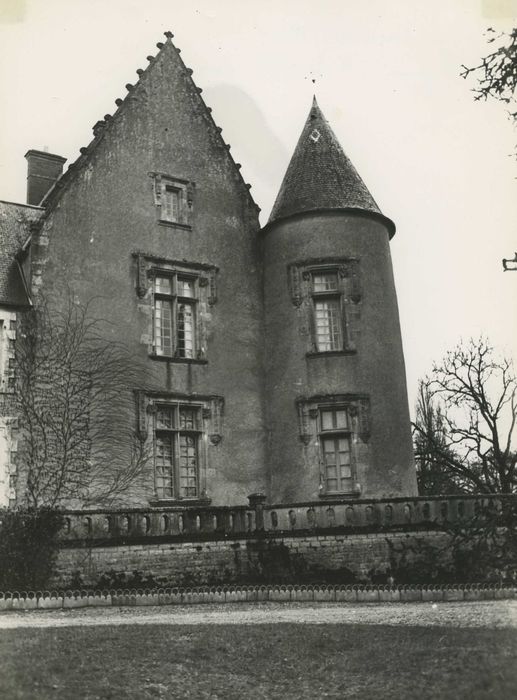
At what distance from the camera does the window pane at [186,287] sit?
62.3 ft

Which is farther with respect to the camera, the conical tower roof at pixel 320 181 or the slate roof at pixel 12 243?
the conical tower roof at pixel 320 181

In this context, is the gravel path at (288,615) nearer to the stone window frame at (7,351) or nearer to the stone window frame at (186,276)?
the stone window frame at (7,351)

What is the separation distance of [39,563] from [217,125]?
1225 centimetres

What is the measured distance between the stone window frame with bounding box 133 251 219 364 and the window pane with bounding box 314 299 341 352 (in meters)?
2.47

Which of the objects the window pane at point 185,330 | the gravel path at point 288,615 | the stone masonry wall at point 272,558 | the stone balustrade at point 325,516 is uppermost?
the window pane at point 185,330

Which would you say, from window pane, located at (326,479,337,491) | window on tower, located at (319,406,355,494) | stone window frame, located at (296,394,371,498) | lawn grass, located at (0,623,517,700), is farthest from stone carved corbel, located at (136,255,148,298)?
lawn grass, located at (0,623,517,700)

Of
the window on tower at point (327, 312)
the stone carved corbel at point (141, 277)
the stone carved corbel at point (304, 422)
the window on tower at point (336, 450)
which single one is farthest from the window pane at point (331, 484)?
the stone carved corbel at point (141, 277)

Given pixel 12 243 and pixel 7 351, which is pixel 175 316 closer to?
pixel 12 243

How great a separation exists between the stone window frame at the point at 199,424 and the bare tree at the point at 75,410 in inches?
9.4

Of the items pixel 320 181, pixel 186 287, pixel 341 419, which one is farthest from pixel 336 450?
pixel 320 181

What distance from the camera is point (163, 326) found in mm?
18578

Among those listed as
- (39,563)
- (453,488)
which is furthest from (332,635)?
(453,488)

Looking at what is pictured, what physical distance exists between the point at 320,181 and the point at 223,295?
359cm

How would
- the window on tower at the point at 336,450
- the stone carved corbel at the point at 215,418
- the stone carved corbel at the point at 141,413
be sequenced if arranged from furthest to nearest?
the stone carved corbel at the point at 215,418 → the window on tower at the point at 336,450 → the stone carved corbel at the point at 141,413
